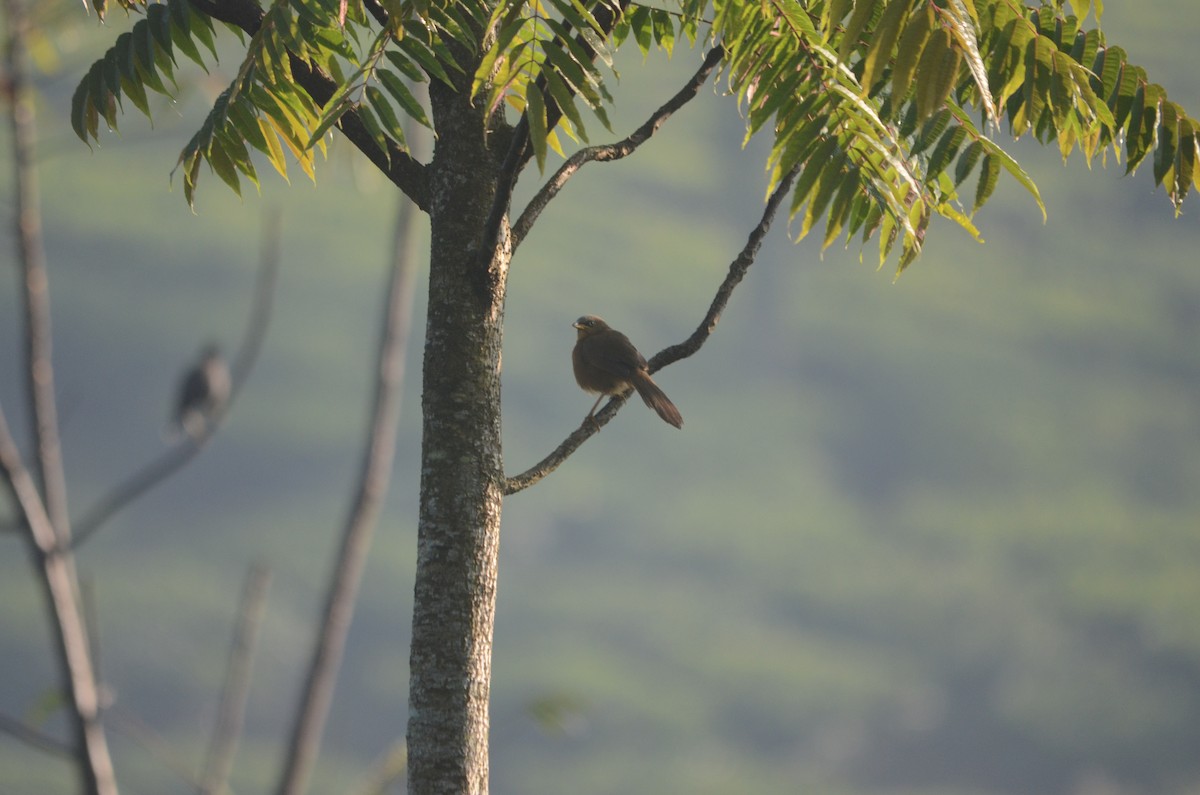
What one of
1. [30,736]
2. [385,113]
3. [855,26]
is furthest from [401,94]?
[30,736]

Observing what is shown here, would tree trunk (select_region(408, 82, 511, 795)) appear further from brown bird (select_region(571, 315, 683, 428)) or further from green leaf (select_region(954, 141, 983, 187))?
brown bird (select_region(571, 315, 683, 428))

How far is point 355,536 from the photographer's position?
646 centimetres

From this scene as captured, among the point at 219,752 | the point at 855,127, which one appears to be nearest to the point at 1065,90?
the point at 855,127

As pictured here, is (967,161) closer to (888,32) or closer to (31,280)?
(888,32)

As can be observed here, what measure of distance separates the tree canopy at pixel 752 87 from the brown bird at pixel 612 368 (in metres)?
3.03

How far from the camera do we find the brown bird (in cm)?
643

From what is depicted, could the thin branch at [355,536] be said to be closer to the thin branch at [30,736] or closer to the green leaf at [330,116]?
the thin branch at [30,736]

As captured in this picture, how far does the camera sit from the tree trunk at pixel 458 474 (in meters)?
2.70

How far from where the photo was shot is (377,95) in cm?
290

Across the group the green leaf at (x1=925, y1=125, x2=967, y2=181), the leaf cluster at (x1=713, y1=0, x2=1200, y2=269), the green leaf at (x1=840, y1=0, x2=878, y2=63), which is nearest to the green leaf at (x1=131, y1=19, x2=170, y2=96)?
the leaf cluster at (x1=713, y1=0, x2=1200, y2=269)

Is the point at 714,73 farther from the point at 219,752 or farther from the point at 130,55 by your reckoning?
the point at 219,752

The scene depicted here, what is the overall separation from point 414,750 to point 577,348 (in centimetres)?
562

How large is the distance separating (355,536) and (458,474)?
12.4ft

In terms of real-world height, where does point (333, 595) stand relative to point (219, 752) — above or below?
above
